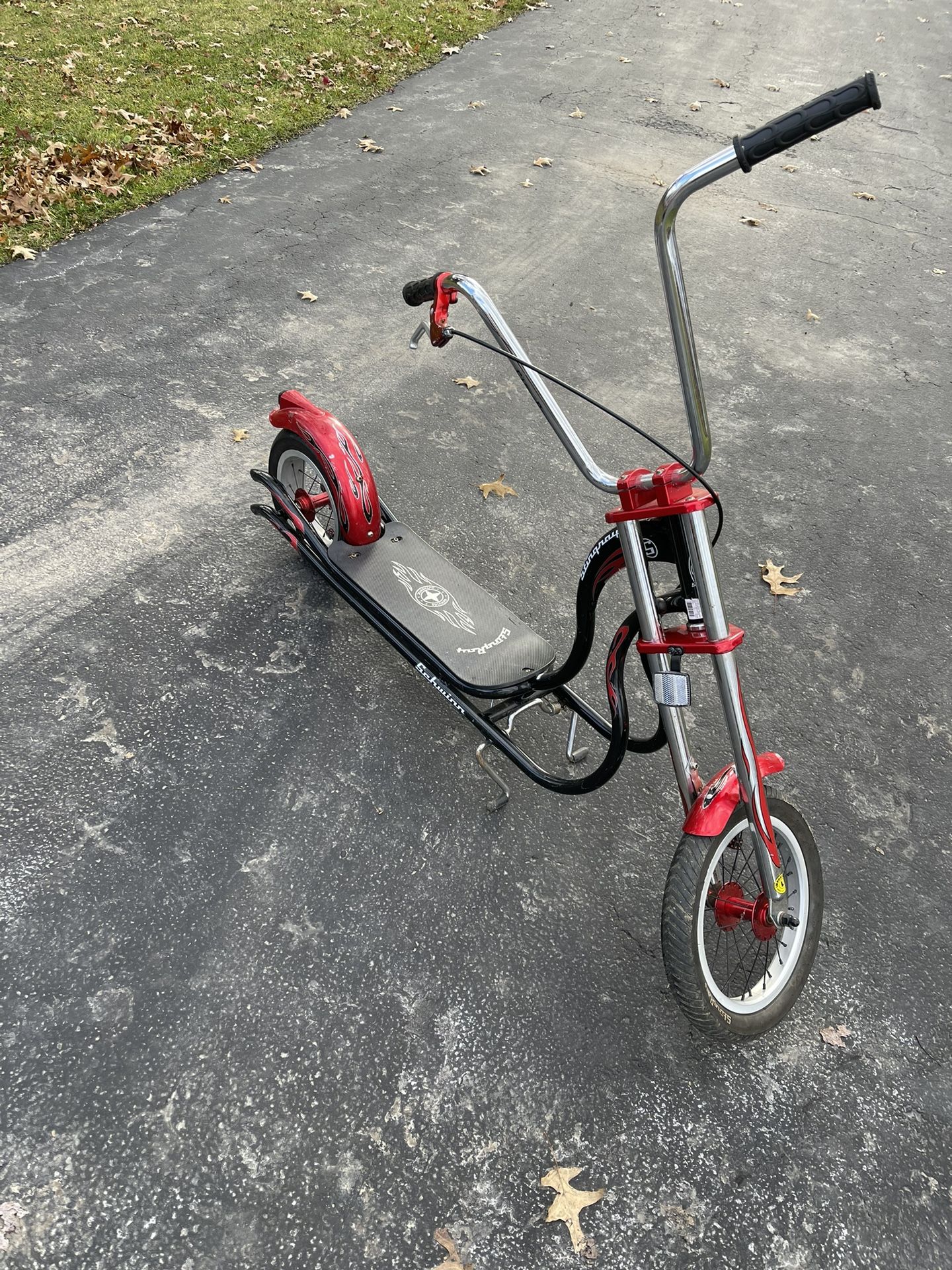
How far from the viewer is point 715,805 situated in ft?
7.77

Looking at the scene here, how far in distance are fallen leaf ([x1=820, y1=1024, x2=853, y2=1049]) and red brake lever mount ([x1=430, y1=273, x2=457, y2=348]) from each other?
7.53 feet

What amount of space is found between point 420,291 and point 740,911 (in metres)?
2.10

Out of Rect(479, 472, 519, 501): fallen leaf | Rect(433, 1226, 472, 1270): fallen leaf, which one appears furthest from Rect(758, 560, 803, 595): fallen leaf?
Rect(433, 1226, 472, 1270): fallen leaf

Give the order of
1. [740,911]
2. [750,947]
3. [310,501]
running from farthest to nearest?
1. [310,501]
2. [750,947]
3. [740,911]

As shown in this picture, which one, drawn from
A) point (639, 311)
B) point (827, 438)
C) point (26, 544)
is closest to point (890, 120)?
point (639, 311)

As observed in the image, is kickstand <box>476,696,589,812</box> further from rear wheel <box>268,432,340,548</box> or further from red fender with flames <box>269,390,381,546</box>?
rear wheel <box>268,432,340,548</box>

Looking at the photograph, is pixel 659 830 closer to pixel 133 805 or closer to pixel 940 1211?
pixel 940 1211

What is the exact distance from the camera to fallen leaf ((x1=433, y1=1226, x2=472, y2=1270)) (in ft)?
6.79

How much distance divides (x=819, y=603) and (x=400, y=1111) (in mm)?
2800

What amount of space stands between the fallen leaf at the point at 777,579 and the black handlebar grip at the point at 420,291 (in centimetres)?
205

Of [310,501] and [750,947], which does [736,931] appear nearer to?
[750,947]

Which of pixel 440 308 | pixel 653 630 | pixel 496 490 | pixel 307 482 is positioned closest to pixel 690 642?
pixel 653 630

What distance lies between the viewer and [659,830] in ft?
10.2

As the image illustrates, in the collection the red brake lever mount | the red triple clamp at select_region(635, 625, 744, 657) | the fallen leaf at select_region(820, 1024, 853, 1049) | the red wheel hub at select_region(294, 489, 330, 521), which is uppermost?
the red brake lever mount
